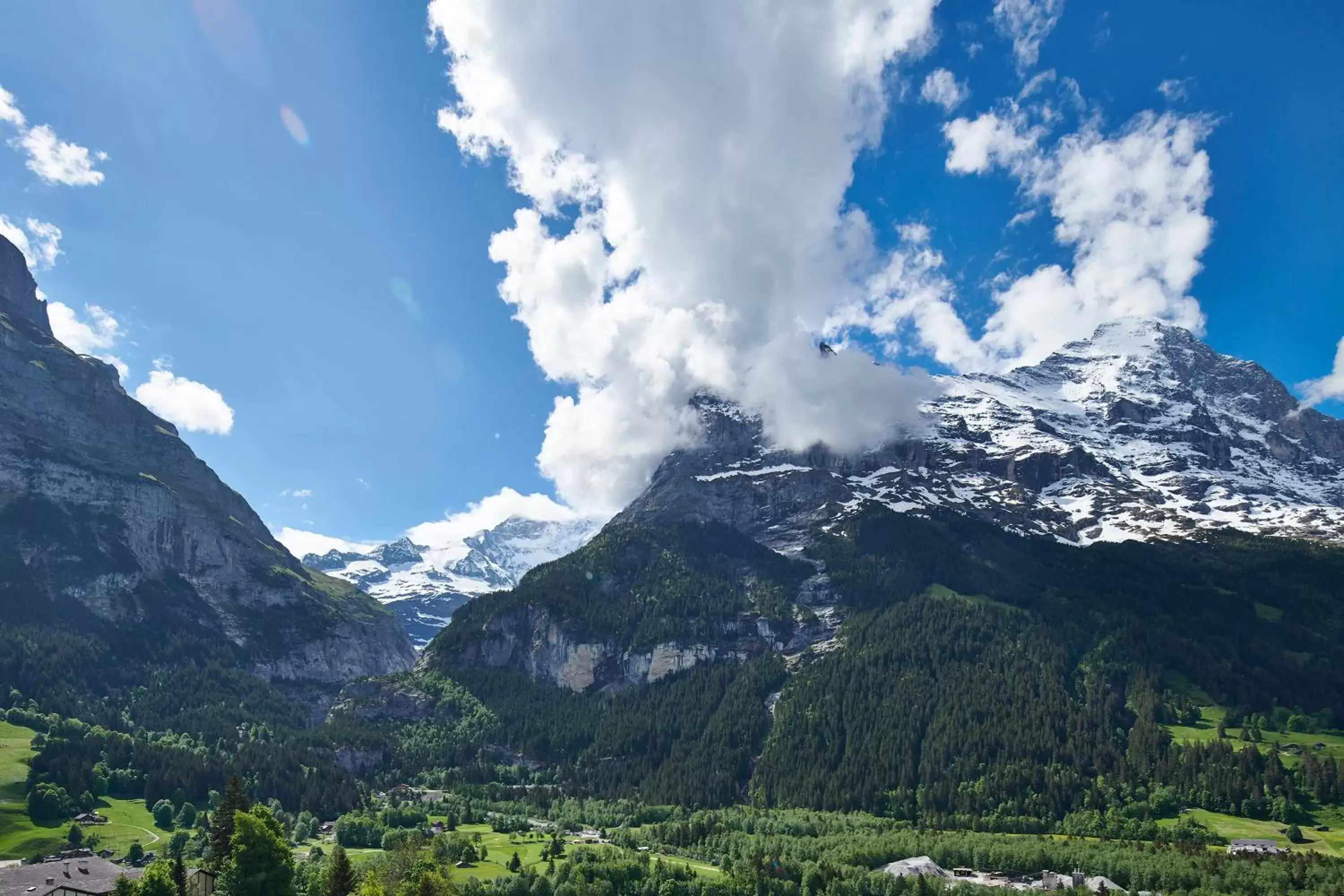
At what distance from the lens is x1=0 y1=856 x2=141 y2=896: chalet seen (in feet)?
326

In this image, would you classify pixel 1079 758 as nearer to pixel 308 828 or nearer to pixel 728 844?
pixel 728 844

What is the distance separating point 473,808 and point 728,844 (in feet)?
238

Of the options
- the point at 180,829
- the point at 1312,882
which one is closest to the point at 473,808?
the point at 180,829

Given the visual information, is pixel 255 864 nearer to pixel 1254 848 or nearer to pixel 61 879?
pixel 61 879

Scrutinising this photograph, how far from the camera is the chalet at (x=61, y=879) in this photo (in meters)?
99.5

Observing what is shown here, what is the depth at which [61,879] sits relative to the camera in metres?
103

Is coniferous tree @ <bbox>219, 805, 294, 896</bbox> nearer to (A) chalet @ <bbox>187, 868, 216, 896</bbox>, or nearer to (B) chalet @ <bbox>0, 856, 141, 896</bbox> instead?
(B) chalet @ <bbox>0, 856, 141, 896</bbox>

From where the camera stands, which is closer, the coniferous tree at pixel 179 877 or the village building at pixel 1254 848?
the coniferous tree at pixel 179 877

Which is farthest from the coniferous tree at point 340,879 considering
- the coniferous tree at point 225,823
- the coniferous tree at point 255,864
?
the coniferous tree at point 225,823

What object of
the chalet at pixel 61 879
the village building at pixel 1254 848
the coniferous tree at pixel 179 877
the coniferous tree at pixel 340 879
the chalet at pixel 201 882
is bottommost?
the chalet at pixel 61 879

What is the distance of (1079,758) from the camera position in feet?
619

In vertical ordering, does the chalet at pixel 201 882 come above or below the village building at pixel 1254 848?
below

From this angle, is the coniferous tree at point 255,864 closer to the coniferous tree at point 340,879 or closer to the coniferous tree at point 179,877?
the coniferous tree at point 340,879

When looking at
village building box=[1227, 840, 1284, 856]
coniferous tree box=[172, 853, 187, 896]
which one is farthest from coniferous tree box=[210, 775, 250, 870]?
village building box=[1227, 840, 1284, 856]
